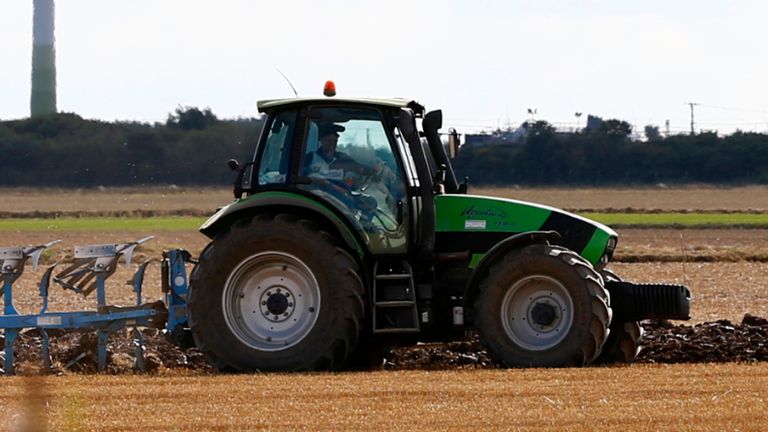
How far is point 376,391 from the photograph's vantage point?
9141 millimetres

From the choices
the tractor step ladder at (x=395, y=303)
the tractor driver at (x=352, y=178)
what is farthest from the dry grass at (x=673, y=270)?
the tractor driver at (x=352, y=178)

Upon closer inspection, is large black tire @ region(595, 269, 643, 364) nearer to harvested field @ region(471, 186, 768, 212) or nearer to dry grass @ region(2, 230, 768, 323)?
dry grass @ region(2, 230, 768, 323)

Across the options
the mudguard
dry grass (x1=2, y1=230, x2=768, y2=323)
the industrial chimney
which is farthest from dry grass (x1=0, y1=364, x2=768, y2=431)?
the industrial chimney

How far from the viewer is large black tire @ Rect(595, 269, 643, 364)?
11109 mm

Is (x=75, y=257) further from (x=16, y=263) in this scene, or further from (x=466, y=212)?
(x=466, y=212)

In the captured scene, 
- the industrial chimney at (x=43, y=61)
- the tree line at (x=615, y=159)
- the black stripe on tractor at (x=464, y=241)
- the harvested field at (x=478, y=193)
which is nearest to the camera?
the black stripe on tractor at (x=464, y=241)

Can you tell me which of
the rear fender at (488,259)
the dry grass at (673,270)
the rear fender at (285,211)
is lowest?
the dry grass at (673,270)

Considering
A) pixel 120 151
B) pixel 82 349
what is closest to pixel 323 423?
pixel 82 349

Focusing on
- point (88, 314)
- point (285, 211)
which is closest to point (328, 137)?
point (285, 211)

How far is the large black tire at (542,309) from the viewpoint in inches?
410

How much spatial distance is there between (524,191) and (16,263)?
2118 inches

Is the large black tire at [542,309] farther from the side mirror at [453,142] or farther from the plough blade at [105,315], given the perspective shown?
the plough blade at [105,315]

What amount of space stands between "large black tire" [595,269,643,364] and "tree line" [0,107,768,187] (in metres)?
35.9

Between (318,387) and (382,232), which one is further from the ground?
(382,232)
